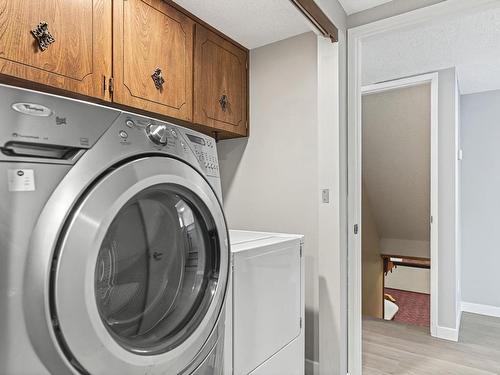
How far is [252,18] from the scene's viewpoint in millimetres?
2107

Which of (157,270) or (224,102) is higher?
(224,102)

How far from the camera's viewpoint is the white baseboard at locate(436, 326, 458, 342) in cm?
279

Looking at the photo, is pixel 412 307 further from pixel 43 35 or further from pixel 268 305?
pixel 43 35

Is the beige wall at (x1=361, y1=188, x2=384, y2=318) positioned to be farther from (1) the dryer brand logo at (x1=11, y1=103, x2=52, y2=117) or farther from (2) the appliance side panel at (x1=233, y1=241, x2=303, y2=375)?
(1) the dryer brand logo at (x1=11, y1=103, x2=52, y2=117)

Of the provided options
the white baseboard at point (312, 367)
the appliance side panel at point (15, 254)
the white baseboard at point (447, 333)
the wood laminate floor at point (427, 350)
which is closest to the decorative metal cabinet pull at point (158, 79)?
the appliance side panel at point (15, 254)

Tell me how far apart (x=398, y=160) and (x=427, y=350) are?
193 centimetres

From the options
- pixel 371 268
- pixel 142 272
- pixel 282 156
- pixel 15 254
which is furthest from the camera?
pixel 371 268

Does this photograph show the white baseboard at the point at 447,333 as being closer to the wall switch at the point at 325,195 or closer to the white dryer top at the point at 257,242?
the wall switch at the point at 325,195

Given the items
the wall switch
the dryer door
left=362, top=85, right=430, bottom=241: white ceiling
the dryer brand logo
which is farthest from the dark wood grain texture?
left=362, top=85, right=430, bottom=241: white ceiling

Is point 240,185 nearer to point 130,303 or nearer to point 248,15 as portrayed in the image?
point 248,15

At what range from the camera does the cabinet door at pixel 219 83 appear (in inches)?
82.9

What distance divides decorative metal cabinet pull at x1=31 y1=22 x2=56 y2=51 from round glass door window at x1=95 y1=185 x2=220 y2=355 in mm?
884

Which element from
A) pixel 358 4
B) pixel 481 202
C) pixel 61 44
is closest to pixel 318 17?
pixel 358 4

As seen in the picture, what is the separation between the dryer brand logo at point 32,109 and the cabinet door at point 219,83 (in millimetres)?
1380
